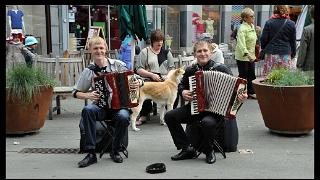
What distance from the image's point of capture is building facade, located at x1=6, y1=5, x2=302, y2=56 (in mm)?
13359

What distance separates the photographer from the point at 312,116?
20.4 ft

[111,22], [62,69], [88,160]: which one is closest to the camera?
[88,160]

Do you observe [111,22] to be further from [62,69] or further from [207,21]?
[62,69]

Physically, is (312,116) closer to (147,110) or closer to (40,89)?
(147,110)

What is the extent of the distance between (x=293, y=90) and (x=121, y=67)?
7.64 feet

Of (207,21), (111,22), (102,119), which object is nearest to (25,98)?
(102,119)

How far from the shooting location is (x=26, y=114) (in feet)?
21.1

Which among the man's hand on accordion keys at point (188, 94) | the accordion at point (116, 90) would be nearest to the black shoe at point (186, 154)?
the man's hand on accordion keys at point (188, 94)

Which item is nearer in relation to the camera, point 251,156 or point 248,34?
point 251,156

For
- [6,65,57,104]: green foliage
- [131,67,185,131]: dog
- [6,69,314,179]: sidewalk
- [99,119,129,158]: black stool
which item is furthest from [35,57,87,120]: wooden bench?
[99,119,129,158]: black stool

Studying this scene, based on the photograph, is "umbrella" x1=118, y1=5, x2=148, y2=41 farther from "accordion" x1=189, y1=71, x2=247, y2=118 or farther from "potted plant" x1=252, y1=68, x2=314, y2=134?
"accordion" x1=189, y1=71, x2=247, y2=118

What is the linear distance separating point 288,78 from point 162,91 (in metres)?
1.87

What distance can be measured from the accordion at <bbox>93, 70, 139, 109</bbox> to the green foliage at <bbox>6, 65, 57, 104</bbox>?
57.3 inches

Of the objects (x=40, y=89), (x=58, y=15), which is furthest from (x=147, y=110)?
(x=58, y=15)
